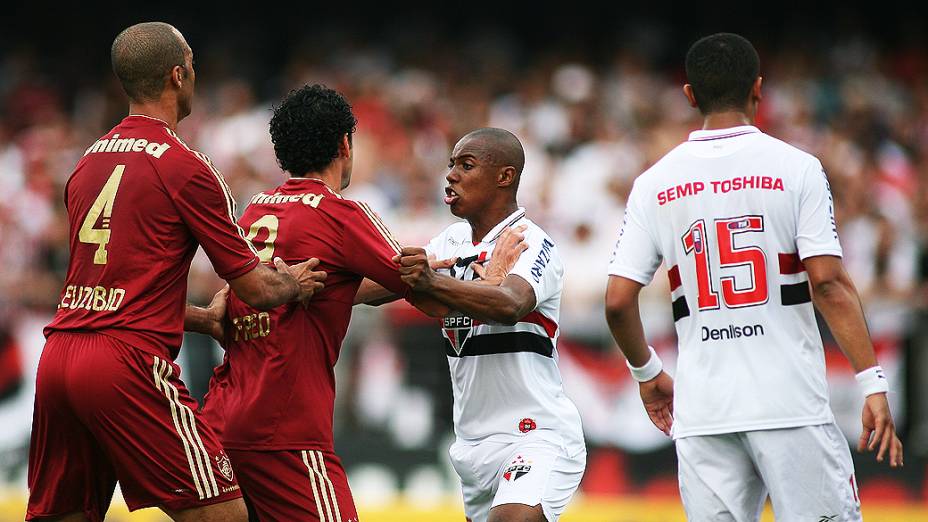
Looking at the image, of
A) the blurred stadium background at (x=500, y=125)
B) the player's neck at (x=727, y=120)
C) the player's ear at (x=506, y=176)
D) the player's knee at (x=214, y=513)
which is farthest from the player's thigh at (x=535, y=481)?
the blurred stadium background at (x=500, y=125)

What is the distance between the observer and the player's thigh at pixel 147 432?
5.46 metres

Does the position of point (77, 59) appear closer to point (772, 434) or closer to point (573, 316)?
point (573, 316)

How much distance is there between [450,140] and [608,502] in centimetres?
545

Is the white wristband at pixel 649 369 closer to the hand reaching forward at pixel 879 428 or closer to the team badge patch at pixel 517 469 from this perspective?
the team badge patch at pixel 517 469

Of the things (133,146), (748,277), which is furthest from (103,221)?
(748,277)

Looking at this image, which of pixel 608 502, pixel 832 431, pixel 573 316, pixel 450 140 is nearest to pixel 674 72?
pixel 450 140

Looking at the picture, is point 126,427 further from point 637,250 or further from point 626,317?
point 637,250

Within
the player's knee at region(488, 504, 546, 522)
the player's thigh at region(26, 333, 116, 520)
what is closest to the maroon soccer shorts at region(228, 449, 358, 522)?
the player's thigh at region(26, 333, 116, 520)

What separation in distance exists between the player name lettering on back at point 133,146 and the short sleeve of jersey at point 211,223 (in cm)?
13

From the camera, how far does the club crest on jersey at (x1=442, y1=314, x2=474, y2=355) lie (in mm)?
6492

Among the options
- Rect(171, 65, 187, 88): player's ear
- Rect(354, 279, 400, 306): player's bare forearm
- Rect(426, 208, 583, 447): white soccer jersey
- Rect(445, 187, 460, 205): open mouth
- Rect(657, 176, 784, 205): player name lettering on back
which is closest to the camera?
Rect(657, 176, 784, 205): player name lettering on back

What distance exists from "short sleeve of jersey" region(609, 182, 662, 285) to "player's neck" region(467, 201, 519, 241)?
1.02 m

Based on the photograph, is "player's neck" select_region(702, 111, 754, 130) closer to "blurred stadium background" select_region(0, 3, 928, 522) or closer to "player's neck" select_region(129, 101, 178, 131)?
"player's neck" select_region(129, 101, 178, 131)

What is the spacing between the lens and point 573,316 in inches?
454
